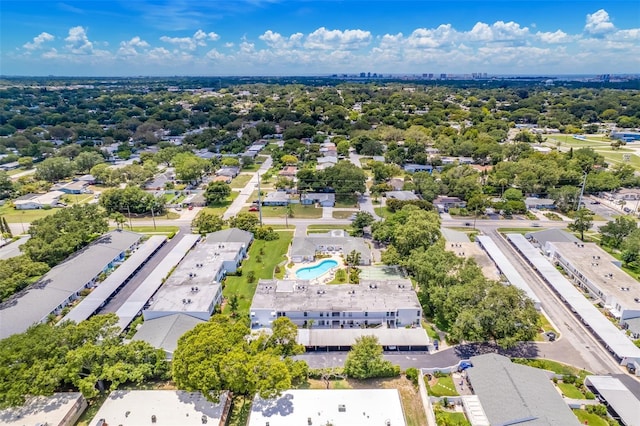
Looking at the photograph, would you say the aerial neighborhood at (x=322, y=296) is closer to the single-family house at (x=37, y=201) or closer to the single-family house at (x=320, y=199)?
the single-family house at (x=320, y=199)

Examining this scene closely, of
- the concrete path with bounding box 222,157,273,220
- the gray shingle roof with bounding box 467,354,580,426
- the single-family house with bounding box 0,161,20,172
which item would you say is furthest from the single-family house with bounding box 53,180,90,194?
the gray shingle roof with bounding box 467,354,580,426

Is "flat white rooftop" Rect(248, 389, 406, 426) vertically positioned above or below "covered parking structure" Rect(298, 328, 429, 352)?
above

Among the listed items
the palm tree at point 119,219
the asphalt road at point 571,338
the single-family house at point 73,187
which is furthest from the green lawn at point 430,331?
the single-family house at point 73,187

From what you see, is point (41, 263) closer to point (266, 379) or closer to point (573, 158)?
point (266, 379)

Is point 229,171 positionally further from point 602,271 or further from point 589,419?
point 589,419

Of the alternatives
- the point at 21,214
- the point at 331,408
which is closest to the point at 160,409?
the point at 331,408

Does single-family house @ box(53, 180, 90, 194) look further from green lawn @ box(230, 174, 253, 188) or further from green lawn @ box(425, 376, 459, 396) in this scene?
green lawn @ box(425, 376, 459, 396)
